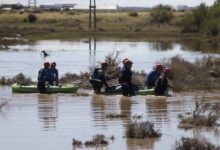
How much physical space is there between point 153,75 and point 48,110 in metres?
5.63

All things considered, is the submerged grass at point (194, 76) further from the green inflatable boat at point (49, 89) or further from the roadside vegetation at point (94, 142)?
the roadside vegetation at point (94, 142)

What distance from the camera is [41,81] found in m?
30.7

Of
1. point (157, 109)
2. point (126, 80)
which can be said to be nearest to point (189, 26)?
point (126, 80)

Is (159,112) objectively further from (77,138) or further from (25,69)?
(25,69)

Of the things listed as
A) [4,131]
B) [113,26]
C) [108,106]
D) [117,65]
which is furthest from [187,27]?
[4,131]

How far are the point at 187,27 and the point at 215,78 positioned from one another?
224 ft

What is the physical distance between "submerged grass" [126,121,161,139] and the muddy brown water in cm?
21

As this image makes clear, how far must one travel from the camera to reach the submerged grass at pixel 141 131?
19438 millimetres

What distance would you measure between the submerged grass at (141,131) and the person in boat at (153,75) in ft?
33.4

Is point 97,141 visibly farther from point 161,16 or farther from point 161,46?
point 161,16

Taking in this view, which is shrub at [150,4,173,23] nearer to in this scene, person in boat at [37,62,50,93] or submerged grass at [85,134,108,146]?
person in boat at [37,62,50,93]

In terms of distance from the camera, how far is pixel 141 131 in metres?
19.5

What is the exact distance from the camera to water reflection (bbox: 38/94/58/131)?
22.3 m

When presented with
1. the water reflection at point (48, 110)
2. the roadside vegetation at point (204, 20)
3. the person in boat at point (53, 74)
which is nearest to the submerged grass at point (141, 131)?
the water reflection at point (48, 110)
